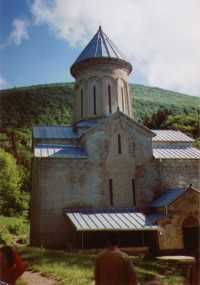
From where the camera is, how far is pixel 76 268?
31.2 ft

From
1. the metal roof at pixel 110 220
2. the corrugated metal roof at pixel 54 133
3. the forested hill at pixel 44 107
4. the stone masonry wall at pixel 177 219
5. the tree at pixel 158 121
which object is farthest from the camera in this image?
the forested hill at pixel 44 107

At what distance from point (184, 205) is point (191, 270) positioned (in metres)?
9.24

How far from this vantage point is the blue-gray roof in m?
14.3

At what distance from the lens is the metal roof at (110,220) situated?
13258 millimetres

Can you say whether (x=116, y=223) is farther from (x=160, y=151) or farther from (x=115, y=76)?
(x=115, y=76)

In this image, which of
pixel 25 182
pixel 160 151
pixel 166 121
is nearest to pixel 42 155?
pixel 160 151

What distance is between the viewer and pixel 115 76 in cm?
1817

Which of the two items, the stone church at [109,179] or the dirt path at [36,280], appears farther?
the stone church at [109,179]

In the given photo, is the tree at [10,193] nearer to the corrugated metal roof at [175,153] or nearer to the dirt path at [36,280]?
the corrugated metal roof at [175,153]

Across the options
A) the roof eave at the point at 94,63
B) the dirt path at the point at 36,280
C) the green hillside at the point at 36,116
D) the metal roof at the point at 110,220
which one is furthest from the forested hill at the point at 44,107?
the dirt path at the point at 36,280

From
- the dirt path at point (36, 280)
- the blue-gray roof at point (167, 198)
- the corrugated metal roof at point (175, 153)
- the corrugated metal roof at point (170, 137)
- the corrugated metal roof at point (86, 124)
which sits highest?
the corrugated metal roof at point (86, 124)

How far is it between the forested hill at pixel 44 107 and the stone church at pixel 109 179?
1321 inches

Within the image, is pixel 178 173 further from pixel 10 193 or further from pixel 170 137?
pixel 10 193

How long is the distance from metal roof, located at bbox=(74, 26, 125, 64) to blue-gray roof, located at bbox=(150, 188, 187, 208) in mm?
7295
